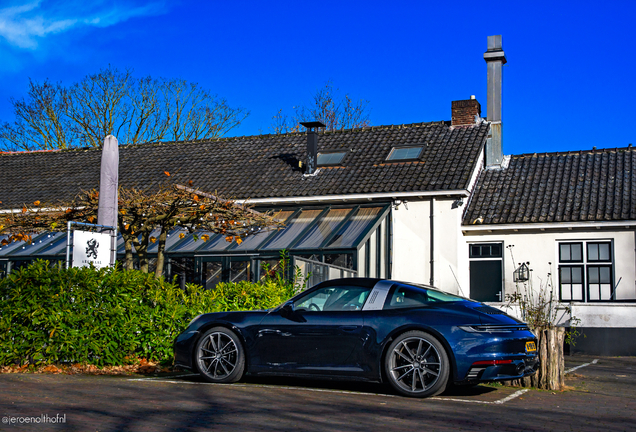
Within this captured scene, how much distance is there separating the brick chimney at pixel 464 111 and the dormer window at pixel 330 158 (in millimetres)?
3845

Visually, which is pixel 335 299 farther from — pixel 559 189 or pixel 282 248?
pixel 559 189

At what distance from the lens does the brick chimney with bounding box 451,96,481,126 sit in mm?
22797

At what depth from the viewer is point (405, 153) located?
21.9 m

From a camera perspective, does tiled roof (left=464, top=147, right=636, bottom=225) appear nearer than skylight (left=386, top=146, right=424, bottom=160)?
Yes

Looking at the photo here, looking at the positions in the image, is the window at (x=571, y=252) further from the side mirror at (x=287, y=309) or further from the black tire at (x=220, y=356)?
the black tire at (x=220, y=356)

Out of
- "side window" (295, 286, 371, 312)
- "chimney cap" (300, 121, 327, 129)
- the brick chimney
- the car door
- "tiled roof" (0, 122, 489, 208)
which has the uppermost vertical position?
the brick chimney

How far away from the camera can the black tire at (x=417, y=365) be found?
7.64 metres

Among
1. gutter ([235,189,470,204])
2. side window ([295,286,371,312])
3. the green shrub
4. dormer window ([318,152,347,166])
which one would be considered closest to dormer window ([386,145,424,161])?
dormer window ([318,152,347,166])

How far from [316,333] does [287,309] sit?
20.0 inches

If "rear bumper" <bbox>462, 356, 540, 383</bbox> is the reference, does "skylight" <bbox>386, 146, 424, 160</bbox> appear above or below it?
above

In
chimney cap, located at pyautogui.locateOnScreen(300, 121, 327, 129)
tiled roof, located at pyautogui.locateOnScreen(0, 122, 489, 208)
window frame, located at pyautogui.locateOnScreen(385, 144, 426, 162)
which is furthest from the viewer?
chimney cap, located at pyautogui.locateOnScreen(300, 121, 327, 129)

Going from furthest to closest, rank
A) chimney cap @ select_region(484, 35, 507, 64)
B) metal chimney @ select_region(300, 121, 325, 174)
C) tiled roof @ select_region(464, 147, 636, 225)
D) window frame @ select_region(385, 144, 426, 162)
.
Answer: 1. chimney cap @ select_region(484, 35, 507, 64)
2. metal chimney @ select_region(300, 121, 325, 174)
3. window frame @ select_region(385, 144, 426, 162)
4. tiled roof @ select_region(464, 147, 636, 225)

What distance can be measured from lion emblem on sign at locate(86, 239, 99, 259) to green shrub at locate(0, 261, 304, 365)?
783mm

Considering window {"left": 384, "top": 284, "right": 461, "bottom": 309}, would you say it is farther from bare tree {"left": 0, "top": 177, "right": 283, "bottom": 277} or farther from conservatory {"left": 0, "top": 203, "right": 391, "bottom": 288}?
conservatory {"left": 0, "top": 203, "right": 391, "bottom": 288}
